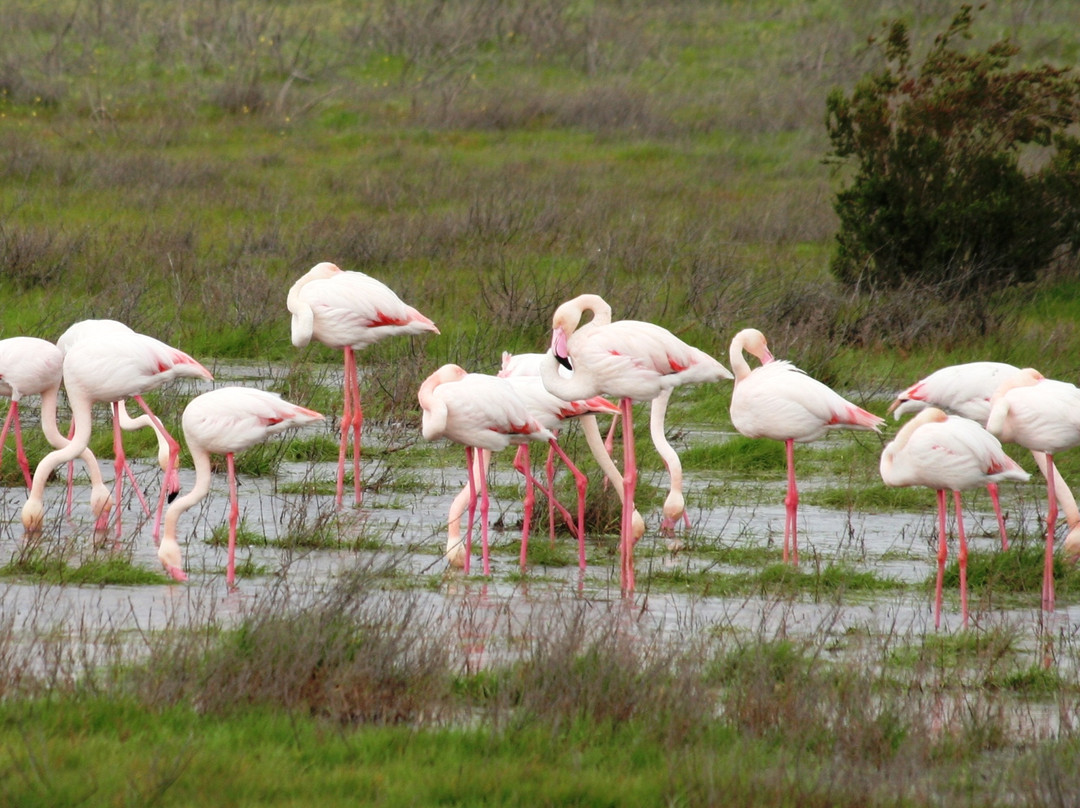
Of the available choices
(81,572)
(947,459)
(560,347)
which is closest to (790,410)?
(947,459)

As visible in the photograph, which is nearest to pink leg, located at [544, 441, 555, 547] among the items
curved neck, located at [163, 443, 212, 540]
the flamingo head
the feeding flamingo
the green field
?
the feeding flamingo

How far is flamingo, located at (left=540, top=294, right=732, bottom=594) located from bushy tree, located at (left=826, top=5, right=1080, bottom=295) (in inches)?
236

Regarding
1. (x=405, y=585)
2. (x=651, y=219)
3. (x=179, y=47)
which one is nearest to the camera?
(x=405, y=585)

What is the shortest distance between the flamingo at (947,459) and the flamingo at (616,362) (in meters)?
1.05

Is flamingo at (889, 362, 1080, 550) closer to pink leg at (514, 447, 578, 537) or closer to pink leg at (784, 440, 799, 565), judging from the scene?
pink leg at (784, 440, 799, 565)

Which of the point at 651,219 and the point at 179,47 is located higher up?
the point at 179,47

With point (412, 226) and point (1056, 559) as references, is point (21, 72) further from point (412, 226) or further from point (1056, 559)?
point (1056, 559)

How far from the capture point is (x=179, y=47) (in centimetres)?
2550

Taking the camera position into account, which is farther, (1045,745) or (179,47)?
(179,47)

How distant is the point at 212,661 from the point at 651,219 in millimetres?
12813

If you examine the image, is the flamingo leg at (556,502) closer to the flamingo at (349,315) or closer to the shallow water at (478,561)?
the shallow water at (478,561)

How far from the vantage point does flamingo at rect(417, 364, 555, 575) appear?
6.75 metres

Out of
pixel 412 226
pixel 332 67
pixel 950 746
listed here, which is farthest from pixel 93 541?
pixel 332 67

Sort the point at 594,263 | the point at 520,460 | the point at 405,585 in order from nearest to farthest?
the point at 405,585 → the point at 520,460 → the point at 594,263
